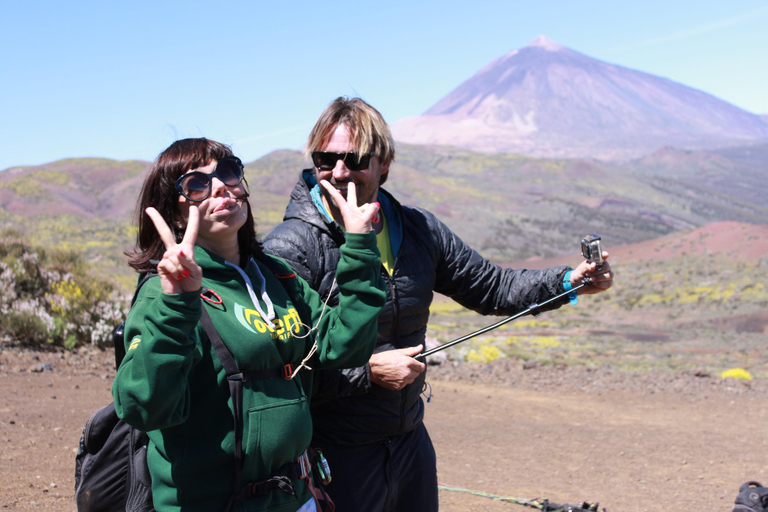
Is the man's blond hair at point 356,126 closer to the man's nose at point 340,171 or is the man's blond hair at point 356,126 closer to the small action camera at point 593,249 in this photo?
the man's nose at point 340,171

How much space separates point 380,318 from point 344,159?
1.68 ft

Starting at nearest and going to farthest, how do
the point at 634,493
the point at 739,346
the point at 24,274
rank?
the point at 634,493, the point at 24,274, the point at 739,346

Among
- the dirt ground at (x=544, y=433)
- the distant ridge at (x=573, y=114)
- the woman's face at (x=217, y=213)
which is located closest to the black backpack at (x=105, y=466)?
the woman's face at (x=217, y=213)

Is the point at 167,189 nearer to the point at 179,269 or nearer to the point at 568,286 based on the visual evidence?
the point at 179,269

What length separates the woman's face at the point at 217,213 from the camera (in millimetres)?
1707

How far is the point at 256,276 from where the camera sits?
5.92 ft

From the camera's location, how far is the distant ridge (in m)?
116

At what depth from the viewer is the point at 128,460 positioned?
75.1 inches

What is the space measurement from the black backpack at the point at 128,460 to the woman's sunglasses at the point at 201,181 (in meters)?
Result: 0.21

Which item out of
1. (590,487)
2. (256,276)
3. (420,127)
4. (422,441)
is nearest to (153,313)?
(256,276)

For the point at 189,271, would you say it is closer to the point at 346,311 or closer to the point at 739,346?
the point at 346,311

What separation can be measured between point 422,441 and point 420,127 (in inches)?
5230

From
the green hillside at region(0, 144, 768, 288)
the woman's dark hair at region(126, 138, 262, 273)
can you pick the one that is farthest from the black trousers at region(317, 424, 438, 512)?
the green hillside at region(0, 144, 768, 288)

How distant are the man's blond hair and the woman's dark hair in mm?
564
